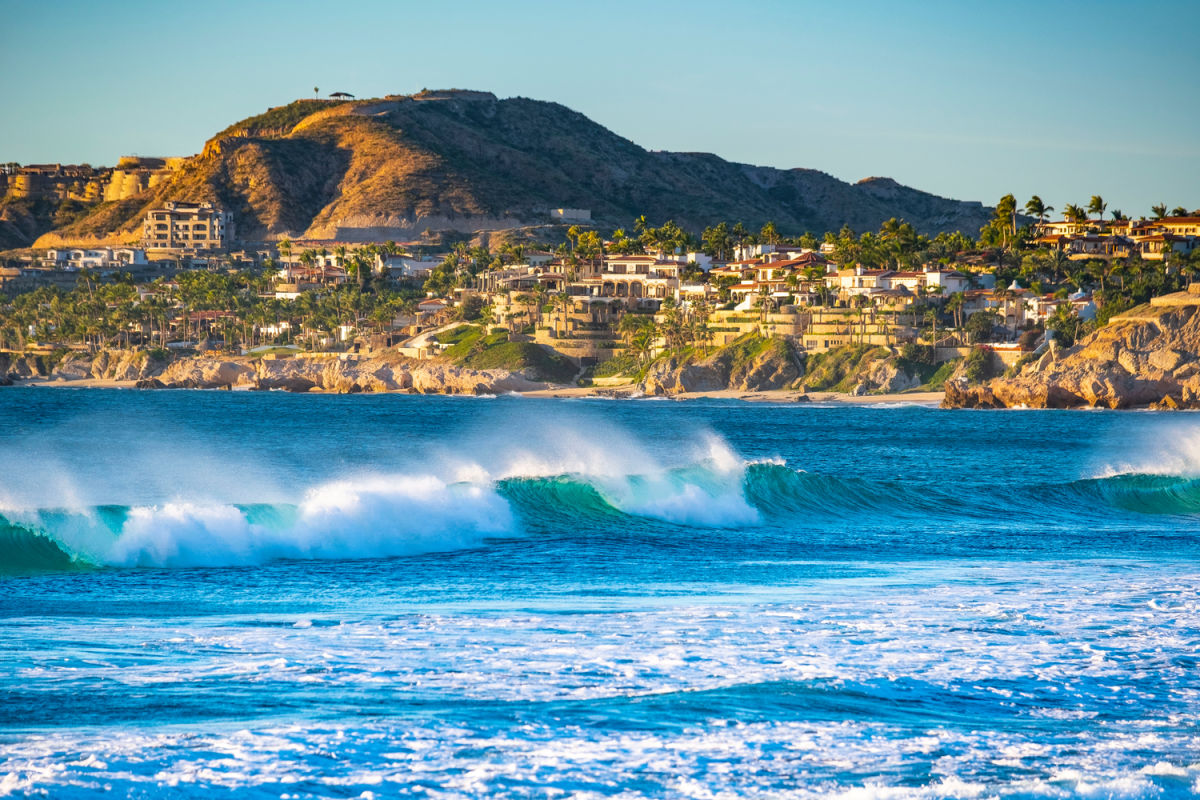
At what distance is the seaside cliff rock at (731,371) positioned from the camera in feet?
367

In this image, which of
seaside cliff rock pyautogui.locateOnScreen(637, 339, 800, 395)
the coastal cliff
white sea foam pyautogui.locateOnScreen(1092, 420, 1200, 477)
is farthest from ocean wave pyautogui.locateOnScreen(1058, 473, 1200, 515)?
the coastal cliff

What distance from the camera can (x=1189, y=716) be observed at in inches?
424

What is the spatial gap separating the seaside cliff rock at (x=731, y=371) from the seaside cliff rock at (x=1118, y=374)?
1730 centimetres

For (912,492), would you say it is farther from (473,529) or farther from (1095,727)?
(1095,727)

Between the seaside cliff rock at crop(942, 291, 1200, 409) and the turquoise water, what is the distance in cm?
6436

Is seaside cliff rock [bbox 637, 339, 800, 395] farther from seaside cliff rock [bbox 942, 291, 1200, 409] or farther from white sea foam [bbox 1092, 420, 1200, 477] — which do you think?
white sea foam [bbox 1092, 420, 1200, 477]

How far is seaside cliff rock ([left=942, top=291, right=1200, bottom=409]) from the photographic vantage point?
9481cm

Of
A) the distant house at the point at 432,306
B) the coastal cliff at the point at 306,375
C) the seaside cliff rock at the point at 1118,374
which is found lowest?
the coastal cliff at the point at 306,375

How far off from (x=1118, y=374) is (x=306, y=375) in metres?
70.7

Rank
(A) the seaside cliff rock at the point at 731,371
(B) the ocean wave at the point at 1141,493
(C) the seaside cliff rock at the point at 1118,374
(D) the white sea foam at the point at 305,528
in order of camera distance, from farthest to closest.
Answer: (A) the seaside cliff rock at the point at 731,371 → (C) the seaside cliff rock at the point at 1118,374 → (B) the ocean wave at the point at 1141,493 → (D) the white sea foam at the point at 305,528

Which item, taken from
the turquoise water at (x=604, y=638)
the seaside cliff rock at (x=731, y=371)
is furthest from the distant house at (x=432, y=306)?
the turquoise water at (x=604, y=638)

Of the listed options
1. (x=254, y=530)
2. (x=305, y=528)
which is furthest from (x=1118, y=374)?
(x=254, y=530)

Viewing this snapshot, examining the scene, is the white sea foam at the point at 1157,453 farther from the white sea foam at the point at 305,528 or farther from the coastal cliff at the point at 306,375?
the coastal cliff at the point at 306,375

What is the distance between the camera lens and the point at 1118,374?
95750 mm
